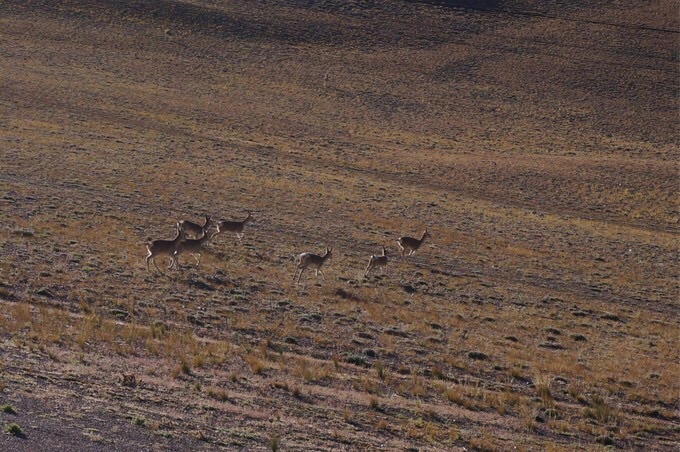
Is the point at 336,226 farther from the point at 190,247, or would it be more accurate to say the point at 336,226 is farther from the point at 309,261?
the point at 190,247

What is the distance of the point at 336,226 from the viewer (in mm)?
34000

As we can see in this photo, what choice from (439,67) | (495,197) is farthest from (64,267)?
(439,67)

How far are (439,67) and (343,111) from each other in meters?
16.3

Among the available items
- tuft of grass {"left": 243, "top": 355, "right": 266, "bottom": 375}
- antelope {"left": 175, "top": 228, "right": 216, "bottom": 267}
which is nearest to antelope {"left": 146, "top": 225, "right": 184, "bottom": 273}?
antelope {"left": 175, "top": 228, "right": 216, "bottom": 267}

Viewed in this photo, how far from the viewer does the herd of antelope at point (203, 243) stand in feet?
77.8

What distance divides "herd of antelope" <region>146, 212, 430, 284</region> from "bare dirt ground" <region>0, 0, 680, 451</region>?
0.51 metres

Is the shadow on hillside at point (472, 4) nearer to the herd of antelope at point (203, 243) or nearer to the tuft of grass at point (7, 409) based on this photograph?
the herd of antelope at point (203, 243)

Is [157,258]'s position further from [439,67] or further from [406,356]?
[439,67]

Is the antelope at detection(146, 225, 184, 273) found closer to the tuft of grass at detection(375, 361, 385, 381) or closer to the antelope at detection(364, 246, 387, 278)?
the antelope at detection(364, 246, 387, 278)

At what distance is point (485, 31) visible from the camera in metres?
87.5

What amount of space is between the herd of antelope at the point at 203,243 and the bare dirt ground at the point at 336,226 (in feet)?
1.67

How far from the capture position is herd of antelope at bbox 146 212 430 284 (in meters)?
23.7

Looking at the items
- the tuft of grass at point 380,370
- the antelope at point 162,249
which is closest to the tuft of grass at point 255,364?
the tuft of grass at point 380,370

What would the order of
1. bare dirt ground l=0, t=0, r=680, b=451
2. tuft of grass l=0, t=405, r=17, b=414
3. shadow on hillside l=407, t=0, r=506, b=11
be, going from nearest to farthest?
tuft of grass l=0, t=405, r=17, b=414, bare dirt ground l=0, t=0, r=680, b=451, shadow on hillside l=407, t=0, r=506, b=11
